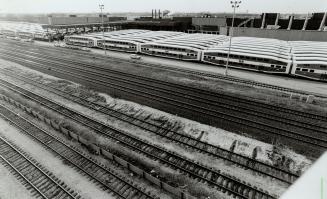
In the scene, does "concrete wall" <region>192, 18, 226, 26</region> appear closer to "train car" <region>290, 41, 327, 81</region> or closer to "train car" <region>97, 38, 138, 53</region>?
"train car" <region>97, 38, 138, 53</region>

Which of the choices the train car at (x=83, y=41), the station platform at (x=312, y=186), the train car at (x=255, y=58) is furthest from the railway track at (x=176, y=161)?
the train car at (x=83, y=41)

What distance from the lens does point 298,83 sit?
39.3 metres

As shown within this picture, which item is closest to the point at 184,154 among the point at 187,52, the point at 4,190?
the point at 4,190

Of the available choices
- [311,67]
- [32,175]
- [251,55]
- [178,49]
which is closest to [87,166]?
[32,175]

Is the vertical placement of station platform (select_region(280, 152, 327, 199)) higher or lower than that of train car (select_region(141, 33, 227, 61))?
higher

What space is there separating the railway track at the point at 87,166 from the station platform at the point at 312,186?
45.8ft

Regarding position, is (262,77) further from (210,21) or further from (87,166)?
(210,21)

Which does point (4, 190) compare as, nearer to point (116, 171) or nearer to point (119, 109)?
point (116, 171)

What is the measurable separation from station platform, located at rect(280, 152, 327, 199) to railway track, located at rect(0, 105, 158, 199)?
1397 cm

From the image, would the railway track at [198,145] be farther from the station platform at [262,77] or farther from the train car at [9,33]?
the train car at [9,33]

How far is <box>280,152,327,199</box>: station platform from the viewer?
2.89 meters

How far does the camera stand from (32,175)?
1841cm

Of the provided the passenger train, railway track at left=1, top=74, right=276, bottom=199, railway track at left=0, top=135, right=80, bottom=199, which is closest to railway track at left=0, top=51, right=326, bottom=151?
railway track at left=1, top=74, right=276, bottom=199

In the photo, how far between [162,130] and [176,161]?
5309 mm
